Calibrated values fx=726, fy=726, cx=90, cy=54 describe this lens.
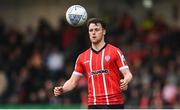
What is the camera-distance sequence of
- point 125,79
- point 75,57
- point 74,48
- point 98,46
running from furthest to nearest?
point 74,48, point 75,57, point 98,46, point 125,79

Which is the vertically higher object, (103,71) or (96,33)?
(96,33)

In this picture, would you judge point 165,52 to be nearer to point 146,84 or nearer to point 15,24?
point 146,84

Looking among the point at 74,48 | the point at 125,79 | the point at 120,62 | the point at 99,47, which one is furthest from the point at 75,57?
the point at 125,79

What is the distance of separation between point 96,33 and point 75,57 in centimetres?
842

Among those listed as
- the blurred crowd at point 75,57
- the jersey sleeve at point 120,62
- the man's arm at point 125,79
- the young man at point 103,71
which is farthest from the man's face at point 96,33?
the blurred crowd at point 75,57

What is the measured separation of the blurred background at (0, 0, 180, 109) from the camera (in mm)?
16234

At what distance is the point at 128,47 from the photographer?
17531 millimetres

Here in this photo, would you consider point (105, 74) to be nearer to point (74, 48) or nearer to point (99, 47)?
point (99, 47)

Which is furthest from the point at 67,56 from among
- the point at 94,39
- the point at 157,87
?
the point at 94,39

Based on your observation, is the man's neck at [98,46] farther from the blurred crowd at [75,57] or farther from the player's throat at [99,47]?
the blurred crowd at [75,57]

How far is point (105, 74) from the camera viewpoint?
9234 mm

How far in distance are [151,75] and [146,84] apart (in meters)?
0.34

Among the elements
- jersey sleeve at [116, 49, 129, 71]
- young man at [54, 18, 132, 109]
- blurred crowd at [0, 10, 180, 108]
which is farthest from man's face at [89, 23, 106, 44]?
blurred crowd at [0, 10, 180, 108]

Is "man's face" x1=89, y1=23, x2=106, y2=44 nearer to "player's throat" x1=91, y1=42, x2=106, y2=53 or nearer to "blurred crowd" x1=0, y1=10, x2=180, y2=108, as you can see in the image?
"player's throat" x1=91, y1=42, x2=106, y2=53
